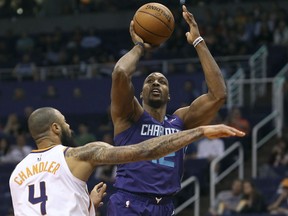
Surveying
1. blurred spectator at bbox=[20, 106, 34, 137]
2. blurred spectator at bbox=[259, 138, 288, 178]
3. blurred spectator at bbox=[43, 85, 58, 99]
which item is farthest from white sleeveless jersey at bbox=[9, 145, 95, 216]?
blurred spectator at bbox=[43, 85, 58, 99]

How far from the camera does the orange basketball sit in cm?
803

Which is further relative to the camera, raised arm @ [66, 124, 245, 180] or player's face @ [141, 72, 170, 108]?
player's face @ [141, 72, 170, 108]

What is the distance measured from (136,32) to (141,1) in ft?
62.8

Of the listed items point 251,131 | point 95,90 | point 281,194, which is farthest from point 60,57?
point 281,194

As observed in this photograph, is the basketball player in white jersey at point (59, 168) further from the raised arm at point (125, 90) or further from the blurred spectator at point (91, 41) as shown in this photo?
the blurred spectator at point (91, 41)

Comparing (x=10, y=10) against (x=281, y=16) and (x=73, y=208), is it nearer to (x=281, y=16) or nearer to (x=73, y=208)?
(x=281, y=16)

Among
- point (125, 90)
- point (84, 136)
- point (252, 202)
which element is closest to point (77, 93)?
point (84, 136)

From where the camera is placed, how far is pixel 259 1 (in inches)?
992

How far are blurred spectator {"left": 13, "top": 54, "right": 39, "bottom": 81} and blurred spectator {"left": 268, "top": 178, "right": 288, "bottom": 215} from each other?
10.3m

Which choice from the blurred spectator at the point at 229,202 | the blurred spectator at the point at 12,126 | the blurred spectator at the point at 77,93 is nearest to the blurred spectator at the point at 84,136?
the blurred spectator at the point at 12,126

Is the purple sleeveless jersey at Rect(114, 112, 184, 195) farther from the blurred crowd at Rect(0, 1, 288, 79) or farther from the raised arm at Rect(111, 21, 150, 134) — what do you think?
the blurred crowd at Rect(0, 1, 288, 79)

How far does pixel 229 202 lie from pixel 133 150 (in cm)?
893

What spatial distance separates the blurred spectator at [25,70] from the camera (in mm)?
23812

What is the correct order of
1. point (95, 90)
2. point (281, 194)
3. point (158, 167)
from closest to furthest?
point (158, 167) < point (281, 194) < point (95, 90)
